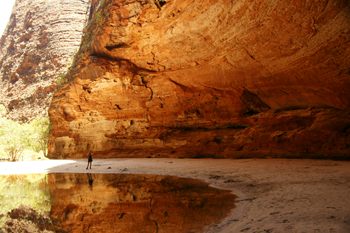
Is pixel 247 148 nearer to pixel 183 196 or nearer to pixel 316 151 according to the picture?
pixel 316 151

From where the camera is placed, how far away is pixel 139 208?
4.82m

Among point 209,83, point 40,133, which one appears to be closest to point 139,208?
point 209,83

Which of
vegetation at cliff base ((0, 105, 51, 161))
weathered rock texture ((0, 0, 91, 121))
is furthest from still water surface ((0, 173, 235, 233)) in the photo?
weathered rock texture ((0, 0, 91, 121))

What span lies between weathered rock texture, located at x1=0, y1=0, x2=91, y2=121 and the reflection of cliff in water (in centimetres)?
3629

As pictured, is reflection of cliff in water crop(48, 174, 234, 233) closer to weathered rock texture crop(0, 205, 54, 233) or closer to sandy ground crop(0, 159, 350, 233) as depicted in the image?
weathered rock texture crop(0, 205, 54, 233)

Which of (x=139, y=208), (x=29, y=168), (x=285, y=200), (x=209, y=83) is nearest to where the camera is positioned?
(x=285, y=200)

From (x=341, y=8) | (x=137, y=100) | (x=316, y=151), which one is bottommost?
(x=316, y=151)

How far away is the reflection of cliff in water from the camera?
3.78m

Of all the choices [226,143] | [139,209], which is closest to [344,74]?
[226,143]

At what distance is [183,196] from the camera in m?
5.69

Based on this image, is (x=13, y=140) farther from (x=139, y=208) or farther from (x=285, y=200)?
(x=285, y=200)

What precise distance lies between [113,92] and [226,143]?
365 inches

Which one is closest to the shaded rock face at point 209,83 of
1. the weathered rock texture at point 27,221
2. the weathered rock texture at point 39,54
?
the weathered rock texture at point 27,221

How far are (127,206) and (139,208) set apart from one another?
345 millimetres
